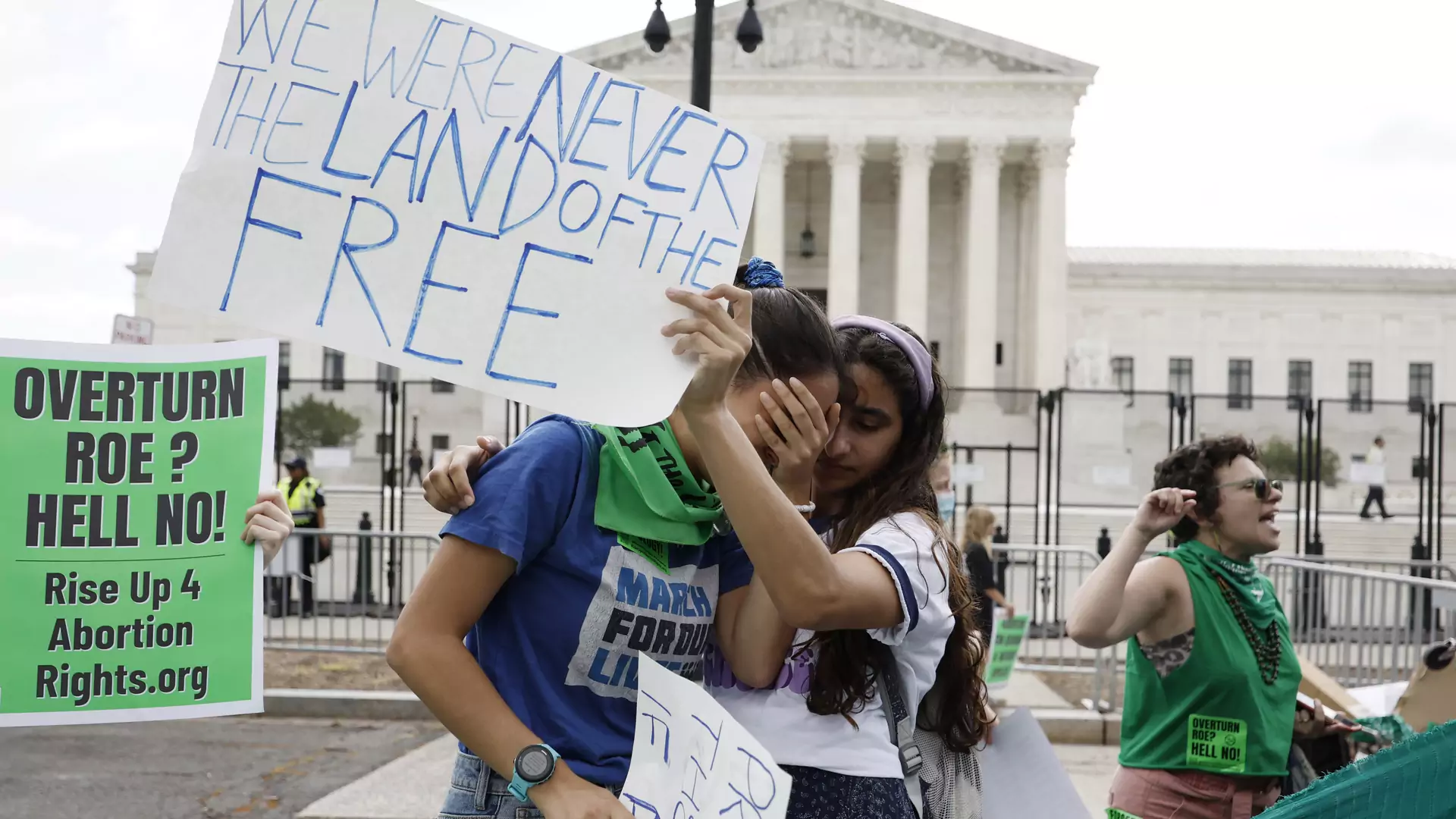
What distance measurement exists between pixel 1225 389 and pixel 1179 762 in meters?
60.6

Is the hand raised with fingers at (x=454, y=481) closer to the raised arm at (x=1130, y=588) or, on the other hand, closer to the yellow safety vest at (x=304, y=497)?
the raised arm at (x=1130, y=588)

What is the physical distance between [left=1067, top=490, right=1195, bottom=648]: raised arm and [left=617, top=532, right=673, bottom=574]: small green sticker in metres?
1.70

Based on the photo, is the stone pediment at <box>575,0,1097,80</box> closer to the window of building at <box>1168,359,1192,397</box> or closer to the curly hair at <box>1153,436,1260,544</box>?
the window of building at <box>1168,359,1192,397</box>

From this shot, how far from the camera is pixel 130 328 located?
8375 mm

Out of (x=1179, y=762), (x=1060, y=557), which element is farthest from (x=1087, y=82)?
(x=1179, y=762)

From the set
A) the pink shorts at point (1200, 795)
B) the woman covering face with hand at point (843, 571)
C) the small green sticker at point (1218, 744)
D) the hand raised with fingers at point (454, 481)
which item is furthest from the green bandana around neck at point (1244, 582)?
the hand raised with fingers at point (454, 481)

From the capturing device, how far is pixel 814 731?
6.00 ft

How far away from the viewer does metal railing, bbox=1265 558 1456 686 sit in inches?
287

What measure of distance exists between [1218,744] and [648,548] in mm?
1994

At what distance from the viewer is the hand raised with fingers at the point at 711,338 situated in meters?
1.52

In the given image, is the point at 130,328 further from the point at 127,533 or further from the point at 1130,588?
the point at 1130,588

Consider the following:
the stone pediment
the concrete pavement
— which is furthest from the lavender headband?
the stone pediment

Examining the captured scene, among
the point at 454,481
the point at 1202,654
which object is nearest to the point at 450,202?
the point at 454,481

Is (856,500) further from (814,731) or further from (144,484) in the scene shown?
(144,484)
